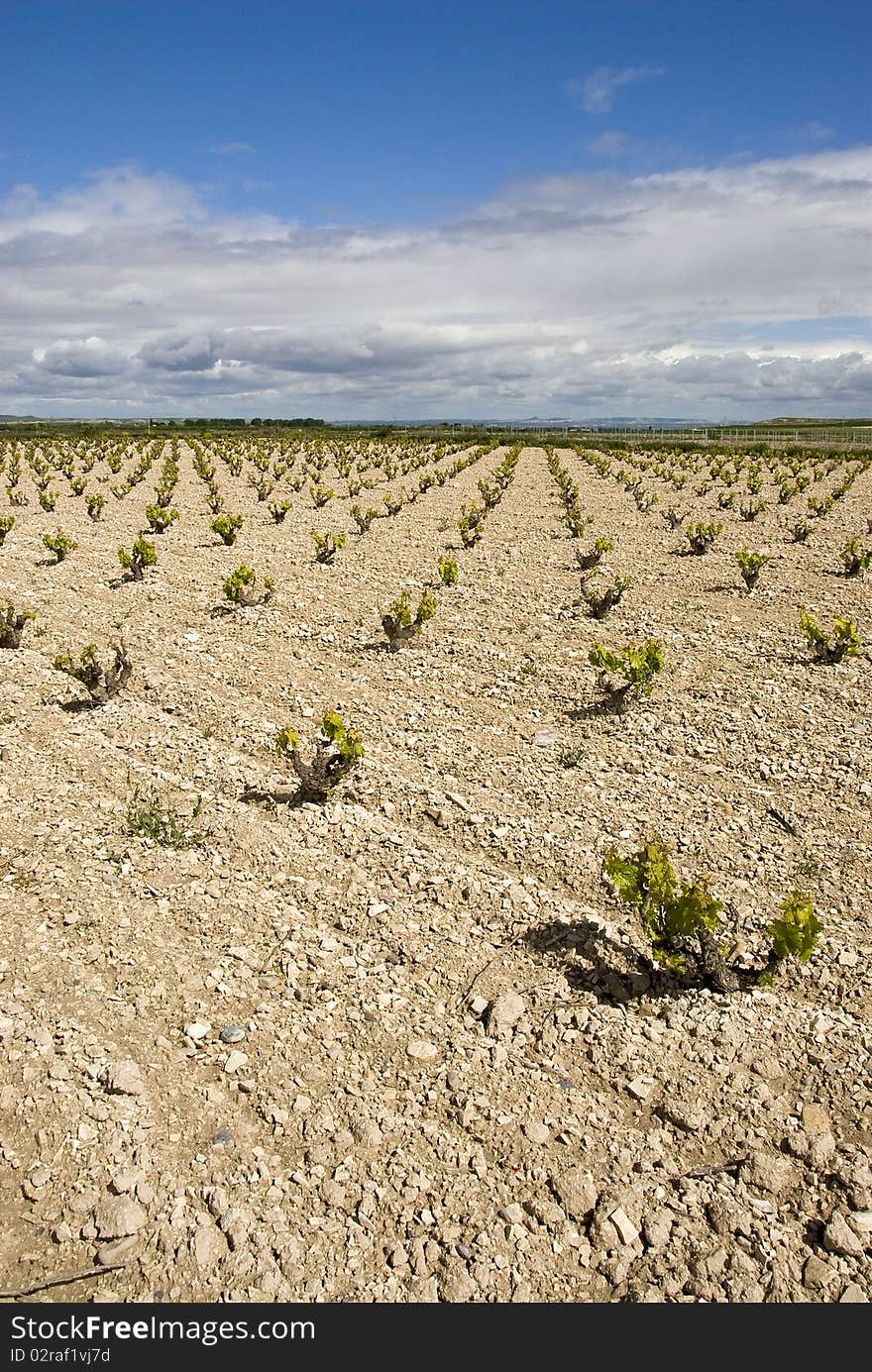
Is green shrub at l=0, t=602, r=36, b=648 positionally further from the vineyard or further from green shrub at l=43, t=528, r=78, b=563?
green shrub at l=43, t=528, r=78, b=563

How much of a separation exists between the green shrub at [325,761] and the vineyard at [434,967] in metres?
0.06

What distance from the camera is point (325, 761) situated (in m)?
7.57

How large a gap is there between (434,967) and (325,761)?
267 cm

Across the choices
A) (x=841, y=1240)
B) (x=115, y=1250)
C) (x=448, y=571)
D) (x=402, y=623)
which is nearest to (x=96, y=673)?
(x=402, y=623)

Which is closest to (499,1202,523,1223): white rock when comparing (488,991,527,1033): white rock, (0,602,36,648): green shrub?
(488,991,527,1033): white rock

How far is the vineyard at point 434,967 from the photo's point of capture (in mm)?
3713

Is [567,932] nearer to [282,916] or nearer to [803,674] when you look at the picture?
[282,916]

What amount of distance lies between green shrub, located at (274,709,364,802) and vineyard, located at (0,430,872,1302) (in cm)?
6

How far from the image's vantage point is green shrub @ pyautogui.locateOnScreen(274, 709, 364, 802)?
7.37m

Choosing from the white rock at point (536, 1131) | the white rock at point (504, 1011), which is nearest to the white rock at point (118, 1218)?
the white rock at point (536, 1131)

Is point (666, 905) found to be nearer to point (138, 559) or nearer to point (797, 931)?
point (797, 931)

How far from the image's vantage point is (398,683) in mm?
10633

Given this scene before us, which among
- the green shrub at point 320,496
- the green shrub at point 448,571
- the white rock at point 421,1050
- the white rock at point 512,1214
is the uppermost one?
the green shrub at point 320,496

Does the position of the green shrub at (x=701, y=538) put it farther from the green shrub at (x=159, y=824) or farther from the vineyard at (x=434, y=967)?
the green shrub at (x=159, y=824)
